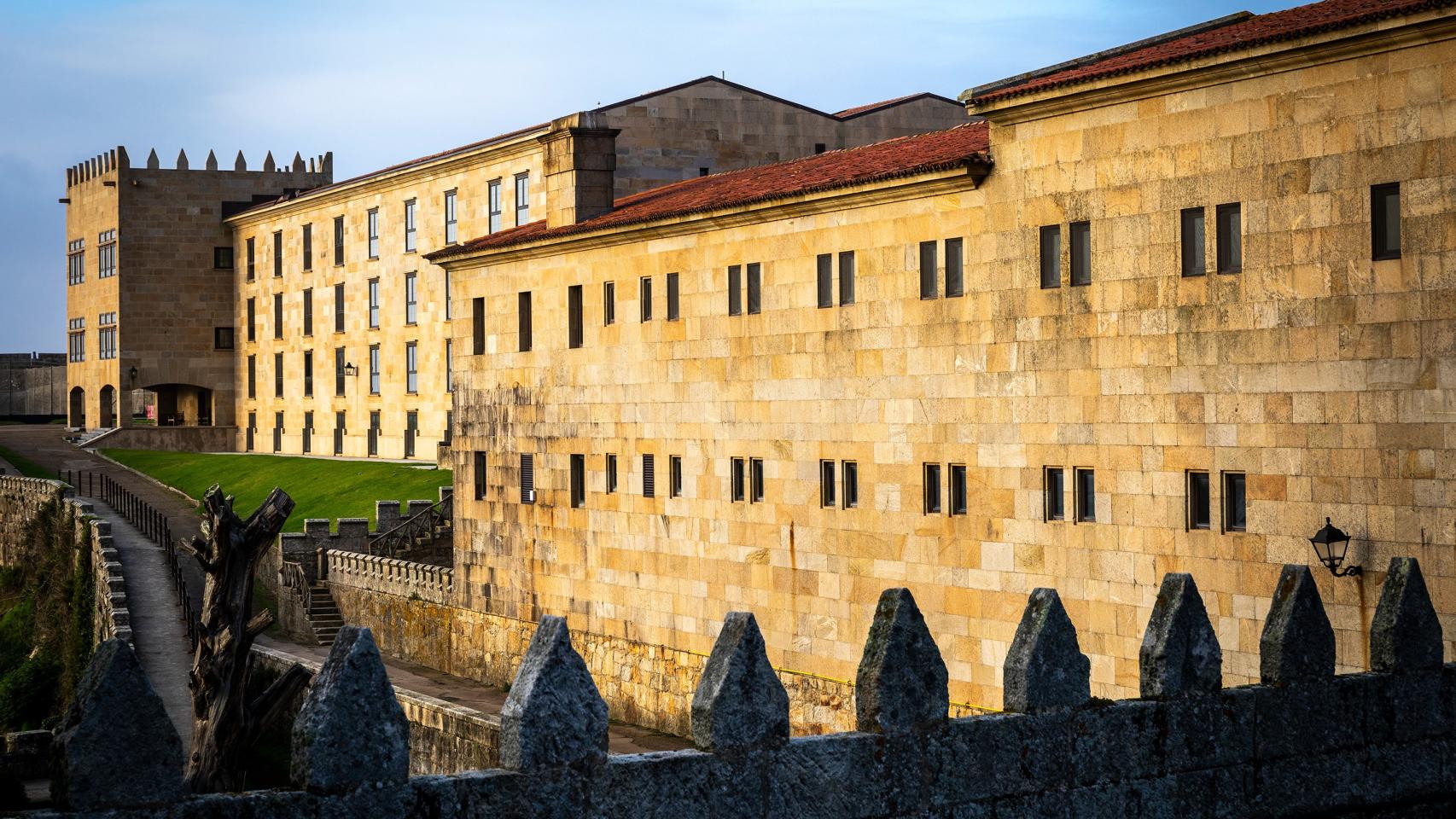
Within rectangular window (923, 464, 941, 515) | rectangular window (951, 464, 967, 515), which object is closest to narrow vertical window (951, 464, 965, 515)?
rectangular window (951, 464, 967, 515)

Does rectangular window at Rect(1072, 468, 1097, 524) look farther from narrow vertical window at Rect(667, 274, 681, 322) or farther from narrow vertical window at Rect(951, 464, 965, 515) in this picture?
narrow vertical window at Rect(667, 274, 681, 322)

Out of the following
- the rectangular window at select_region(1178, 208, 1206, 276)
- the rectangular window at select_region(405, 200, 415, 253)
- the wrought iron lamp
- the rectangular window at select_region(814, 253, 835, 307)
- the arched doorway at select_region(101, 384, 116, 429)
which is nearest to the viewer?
the wrought iron lamp

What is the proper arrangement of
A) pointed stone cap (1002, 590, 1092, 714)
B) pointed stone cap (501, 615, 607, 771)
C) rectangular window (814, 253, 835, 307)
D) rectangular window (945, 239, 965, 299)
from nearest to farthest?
Result: pointed stone cap (501, 615, 607, 771)
pointed stone cap (1002, 590, 1092, 714)
rectangular window (945, 239, 965, 299)
rectangular window (814, 253, 835, 307)

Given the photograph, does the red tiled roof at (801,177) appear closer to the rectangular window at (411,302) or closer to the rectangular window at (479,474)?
the rectangular window at (479,474)

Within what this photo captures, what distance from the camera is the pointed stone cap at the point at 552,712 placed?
755cm

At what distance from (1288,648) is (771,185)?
20.0 meters

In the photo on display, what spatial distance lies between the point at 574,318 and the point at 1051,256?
13.0 metres

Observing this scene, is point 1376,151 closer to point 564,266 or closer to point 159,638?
point 564,266

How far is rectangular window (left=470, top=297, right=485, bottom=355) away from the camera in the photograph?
37281 mm

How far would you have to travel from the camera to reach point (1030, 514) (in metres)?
23.5

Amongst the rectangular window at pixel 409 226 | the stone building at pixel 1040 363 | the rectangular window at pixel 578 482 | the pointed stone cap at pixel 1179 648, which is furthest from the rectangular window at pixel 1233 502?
the rectangular window at pixel 409 226

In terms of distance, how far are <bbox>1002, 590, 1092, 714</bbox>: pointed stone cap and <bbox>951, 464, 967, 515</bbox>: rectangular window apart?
1553 centimetres

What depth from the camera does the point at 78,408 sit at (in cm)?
8569

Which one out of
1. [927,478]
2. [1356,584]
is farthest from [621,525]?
[1356,584]
